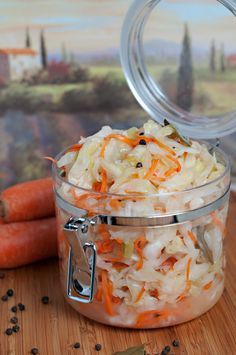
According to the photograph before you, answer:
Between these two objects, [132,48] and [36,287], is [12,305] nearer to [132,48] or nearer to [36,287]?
[36,287]

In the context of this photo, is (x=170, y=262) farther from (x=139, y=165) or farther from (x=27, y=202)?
(x=27, y=202)

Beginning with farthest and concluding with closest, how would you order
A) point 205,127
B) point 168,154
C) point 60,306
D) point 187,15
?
point 187,15 < point 205,127 < point 60,306 < point 168,154

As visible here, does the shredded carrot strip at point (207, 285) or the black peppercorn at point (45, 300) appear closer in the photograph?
the shredded carrot strip at point (207, 285)

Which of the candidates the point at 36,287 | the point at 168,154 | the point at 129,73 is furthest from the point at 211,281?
the point at 129,73

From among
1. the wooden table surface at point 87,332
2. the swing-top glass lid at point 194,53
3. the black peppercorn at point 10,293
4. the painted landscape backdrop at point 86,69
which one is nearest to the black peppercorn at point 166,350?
the wooden table surface at point 87,332

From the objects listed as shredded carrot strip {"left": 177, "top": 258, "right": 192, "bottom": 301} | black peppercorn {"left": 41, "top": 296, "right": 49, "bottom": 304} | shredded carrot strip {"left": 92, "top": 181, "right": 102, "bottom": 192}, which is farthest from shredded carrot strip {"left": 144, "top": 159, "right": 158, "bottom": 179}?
black peppercorn {"left": 41, "top": 296, "right": 49, "bottom": 304}

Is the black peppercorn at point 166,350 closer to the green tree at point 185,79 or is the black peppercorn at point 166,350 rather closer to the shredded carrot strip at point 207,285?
the shredded carrot strip at point 207,285
